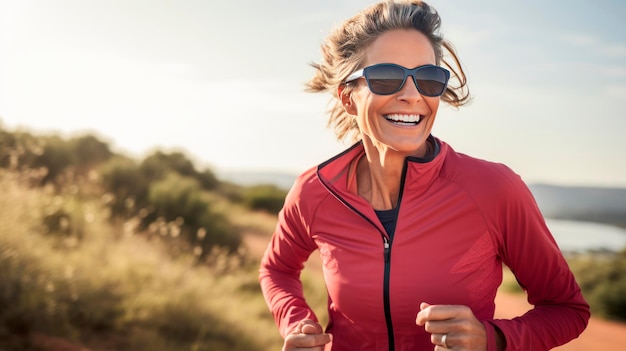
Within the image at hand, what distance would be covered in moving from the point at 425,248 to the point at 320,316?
26.1ft

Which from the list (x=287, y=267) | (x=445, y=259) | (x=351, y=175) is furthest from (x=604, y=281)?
(x=445, y=259)

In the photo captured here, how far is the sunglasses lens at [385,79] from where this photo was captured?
2.33 metres

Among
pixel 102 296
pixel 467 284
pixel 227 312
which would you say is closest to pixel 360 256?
pixel 467 284

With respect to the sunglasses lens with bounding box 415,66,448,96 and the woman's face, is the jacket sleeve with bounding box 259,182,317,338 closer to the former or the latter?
the woman's face

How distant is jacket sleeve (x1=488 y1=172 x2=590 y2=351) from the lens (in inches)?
83.2

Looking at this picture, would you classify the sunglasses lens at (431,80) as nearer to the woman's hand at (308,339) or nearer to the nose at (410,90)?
the nose at (410,90)

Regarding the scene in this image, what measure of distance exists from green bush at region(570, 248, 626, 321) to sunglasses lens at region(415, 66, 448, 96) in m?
10.6

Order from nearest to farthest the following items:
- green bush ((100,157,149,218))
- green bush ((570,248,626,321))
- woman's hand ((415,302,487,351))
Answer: woman's hand ((415,302,487,351)), green bush ((570,248,626,321)), green bush ((100,157,149,218))

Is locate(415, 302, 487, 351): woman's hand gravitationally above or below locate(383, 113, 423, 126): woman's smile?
below

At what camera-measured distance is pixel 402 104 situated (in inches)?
93.3

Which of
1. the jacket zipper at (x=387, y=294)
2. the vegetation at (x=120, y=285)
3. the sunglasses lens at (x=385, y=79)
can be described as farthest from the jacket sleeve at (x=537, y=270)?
the vegetation at (x=120, y=285)

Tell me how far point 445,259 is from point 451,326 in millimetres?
351

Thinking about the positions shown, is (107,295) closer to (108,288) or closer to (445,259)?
(108,288)

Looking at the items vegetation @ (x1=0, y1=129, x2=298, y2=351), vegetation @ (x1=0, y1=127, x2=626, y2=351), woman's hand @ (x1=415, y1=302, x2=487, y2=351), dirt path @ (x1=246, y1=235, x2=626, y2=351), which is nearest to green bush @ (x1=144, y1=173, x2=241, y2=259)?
vegetation @ (x1=0, y1=127, x2=626, y2=351)
